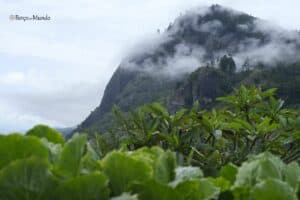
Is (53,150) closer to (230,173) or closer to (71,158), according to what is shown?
(71,158)

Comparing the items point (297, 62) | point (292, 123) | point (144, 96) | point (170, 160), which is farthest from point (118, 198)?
point (144, 96)

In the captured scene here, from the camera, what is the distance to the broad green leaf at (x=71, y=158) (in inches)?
63.1

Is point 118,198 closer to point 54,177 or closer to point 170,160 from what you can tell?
point 54,177

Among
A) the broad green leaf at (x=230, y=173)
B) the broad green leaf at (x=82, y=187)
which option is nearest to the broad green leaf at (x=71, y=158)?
the broad green leaf at (x=82, y=187)

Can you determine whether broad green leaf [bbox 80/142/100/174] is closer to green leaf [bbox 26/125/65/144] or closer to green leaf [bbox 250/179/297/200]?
green leaf [bbox 26/125/65/144]

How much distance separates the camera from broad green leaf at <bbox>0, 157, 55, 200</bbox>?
142 centimetres

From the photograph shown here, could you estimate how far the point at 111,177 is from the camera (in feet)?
5.31

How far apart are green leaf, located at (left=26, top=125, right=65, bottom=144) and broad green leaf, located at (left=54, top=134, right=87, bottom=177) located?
314mm

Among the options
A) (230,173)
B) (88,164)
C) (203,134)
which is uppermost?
(88,164)

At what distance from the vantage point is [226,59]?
137250 mm

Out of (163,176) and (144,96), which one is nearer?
(163,176)

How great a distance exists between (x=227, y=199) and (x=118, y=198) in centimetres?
46

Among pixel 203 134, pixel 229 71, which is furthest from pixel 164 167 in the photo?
pixel 229 71

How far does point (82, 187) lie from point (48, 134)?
0.54 metres
